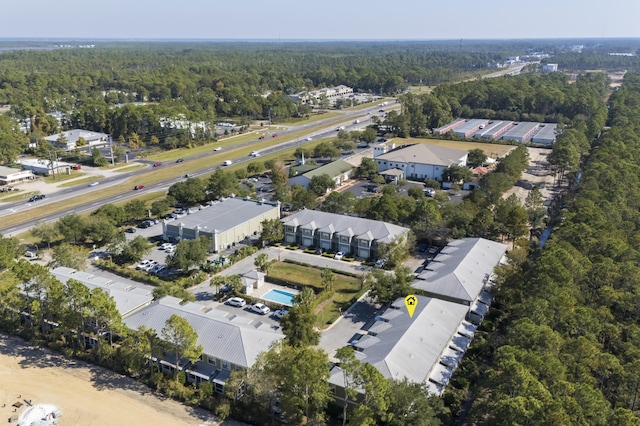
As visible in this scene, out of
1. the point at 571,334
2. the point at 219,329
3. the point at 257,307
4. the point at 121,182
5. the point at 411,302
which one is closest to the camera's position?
the point at 571,334

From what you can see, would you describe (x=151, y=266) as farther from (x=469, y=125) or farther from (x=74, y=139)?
(x=469, y=125)

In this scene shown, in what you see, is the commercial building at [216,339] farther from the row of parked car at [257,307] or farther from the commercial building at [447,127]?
the commercial building at [447,127]

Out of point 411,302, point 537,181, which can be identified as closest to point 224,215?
point 411,302

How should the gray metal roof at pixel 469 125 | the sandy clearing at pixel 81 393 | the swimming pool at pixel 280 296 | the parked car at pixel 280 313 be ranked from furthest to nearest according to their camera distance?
the gray metal roof at pixel 469 125
the swimming pool at pixel 280 296
the parked car at pixel 280 313
the sandy clearing at pixel 81 393

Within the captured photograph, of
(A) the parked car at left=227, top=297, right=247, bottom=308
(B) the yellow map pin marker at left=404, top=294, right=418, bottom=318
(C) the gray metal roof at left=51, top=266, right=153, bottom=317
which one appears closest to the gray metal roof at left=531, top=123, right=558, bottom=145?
(B) the yellow map pin marker at left=404, top=294, right=418, bottom=318

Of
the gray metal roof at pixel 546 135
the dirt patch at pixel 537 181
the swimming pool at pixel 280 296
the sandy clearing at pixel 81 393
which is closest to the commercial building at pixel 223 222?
the swimming pool at pixel 280 296

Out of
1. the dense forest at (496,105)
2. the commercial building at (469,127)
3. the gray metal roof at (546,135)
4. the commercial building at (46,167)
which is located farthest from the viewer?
the dense forest at (496,105)

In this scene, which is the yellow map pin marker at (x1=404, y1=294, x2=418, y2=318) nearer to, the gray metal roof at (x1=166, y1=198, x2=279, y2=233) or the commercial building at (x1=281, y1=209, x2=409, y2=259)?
the commercial building at (x1=281, y1=209, x2=409, y2=259)
